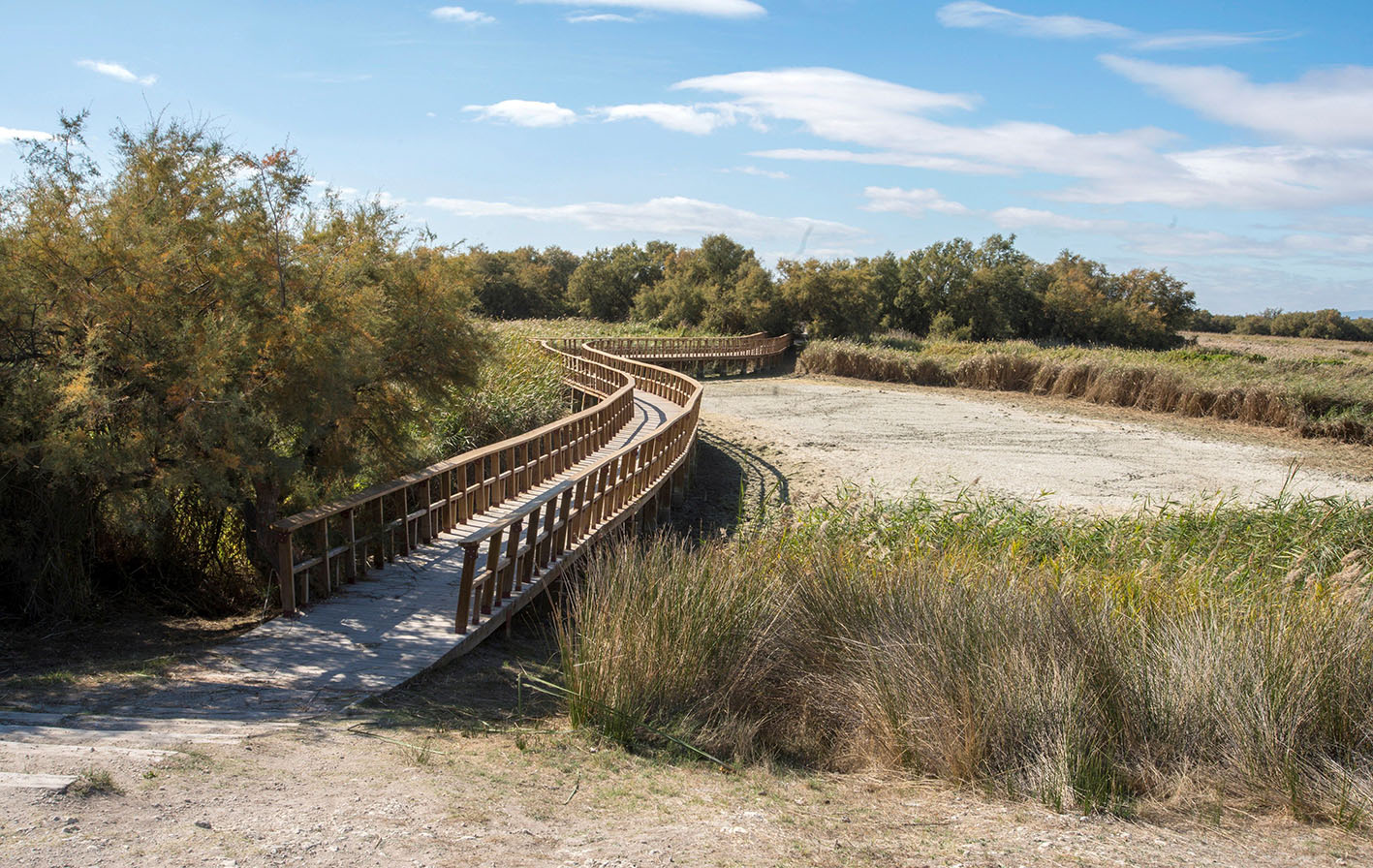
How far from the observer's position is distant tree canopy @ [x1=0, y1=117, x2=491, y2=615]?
22.1 feet

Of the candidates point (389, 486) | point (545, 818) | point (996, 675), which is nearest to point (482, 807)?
point (545, 818)

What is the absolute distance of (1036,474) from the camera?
18078 millimetres

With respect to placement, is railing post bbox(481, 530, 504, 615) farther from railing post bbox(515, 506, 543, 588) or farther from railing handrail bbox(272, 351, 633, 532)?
railing handrail bbox(272, 351, 633, 532)

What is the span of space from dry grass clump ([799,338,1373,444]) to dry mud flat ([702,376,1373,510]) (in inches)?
41.0

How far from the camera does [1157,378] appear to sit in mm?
29266

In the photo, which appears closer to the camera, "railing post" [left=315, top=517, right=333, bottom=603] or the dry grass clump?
"railing post" [left=315, top=517, right=333, bottom=603]

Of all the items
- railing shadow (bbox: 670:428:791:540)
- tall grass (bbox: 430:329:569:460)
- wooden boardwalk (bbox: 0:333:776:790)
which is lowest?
railing shadow (bbox: 670:428:791:540)

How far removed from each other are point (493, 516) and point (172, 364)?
4.52 m

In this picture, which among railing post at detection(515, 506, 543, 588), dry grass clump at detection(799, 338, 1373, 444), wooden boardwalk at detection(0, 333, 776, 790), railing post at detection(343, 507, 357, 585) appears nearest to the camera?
wooden boardwalk at detection(0, 333, 776, 790)

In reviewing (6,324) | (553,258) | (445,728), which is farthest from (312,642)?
(553,258)

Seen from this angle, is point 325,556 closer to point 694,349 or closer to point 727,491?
point 727,491

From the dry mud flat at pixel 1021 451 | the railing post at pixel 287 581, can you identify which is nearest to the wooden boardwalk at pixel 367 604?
the railing post at pixel 287 581

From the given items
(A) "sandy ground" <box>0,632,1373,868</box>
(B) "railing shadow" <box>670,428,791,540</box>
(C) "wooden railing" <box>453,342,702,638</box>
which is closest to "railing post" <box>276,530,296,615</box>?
(C) "wooden railing" <box>453,342,702,638</box>

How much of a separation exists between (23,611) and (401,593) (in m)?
2.69
